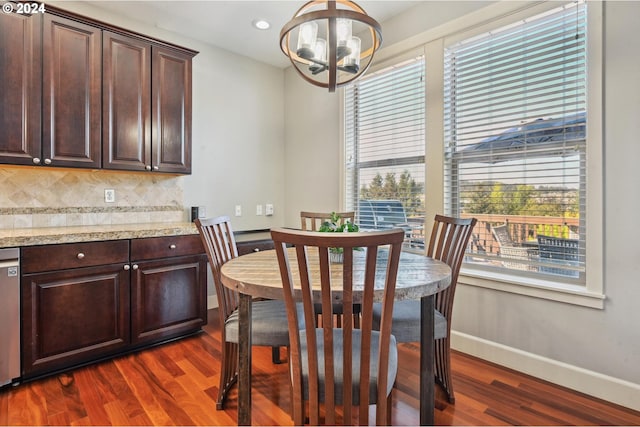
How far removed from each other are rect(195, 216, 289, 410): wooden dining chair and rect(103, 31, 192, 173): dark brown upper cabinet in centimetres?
124

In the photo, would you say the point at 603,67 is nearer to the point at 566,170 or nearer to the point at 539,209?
the point at 566,170

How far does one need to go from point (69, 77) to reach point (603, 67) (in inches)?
133

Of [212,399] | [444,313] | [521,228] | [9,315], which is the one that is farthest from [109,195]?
[521,228]

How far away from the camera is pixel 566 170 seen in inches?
79.4

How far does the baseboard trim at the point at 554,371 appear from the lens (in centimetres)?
179

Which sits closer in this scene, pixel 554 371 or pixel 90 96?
pixel 554 371

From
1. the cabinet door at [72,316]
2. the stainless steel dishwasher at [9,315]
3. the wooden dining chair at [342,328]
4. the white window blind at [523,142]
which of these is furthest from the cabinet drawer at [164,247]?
the white window blind at [523,142]

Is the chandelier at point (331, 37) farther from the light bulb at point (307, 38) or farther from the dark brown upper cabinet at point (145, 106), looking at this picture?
the dark brown upper cabinet at point (145, 106)

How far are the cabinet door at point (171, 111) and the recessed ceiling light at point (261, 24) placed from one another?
670mm

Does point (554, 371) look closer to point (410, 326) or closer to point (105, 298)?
point (410, 326)

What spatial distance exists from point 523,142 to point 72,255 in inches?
119

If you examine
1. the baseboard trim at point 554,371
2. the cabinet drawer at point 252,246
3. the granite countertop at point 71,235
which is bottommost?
the baseboard trim at point 554,371

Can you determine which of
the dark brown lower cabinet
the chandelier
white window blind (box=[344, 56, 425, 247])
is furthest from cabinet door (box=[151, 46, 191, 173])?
white window blind (box=[344, 56, 425, 247])

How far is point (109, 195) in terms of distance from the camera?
9.34 ft
